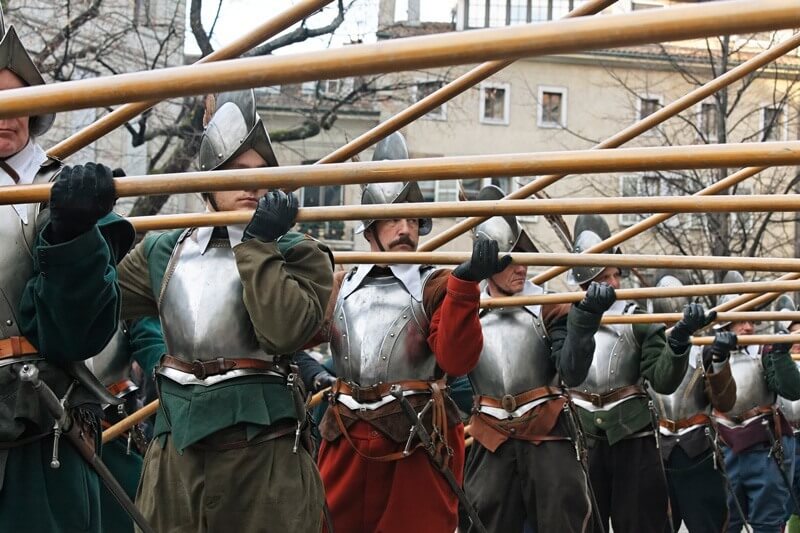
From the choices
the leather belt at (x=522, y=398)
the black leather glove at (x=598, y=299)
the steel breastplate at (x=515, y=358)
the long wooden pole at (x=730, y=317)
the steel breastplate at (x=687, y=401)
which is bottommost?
the steel breastplate at (x=687, y=401)

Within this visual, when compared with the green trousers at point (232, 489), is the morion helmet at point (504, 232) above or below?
above

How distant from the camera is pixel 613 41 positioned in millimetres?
3150

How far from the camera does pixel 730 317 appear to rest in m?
7.56

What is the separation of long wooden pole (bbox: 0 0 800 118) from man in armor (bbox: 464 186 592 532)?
393 centimetres

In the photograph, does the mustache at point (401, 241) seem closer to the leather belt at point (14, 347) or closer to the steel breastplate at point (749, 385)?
the leather belt at point (14, 347)

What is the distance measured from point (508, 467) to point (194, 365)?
279cm

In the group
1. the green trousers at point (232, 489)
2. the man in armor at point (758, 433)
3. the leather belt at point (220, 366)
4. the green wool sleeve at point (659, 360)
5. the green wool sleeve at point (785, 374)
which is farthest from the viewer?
the man in armor at point (758, 433)

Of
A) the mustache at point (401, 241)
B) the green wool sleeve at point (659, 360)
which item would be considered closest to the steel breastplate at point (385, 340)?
the mustache at point (401, 241)

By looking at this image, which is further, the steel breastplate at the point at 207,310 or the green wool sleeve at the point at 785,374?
the green wool sleeve at the point at 785,374

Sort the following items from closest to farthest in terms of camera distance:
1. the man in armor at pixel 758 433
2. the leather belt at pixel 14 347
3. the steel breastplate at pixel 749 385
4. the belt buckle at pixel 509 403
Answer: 1. the leather belt at pixel 14 347
2. the belt buckle at pixel 509 403
3. the man in armor at pixel 758 433
4. the steel breastplate at pixel 749 385

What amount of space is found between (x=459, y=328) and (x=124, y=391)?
99.3 inches

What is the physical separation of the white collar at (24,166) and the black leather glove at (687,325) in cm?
434

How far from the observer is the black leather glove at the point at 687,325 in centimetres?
793

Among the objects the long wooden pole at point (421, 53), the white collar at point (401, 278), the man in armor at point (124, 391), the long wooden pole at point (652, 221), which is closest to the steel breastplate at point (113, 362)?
the man in armor at point (124, 391)
